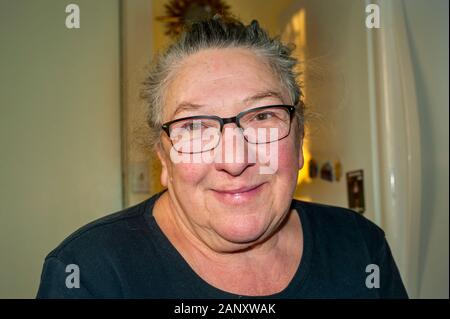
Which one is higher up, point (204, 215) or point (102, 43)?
point (102, 43)

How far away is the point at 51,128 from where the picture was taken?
0.87 m

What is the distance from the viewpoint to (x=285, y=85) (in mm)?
827

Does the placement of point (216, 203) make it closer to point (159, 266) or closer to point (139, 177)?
point (159, 266)

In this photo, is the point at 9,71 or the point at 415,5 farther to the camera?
the point at 415,5

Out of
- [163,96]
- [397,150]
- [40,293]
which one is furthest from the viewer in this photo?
[397,150]

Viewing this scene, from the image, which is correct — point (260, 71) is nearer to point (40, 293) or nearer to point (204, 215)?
point (204, 215)

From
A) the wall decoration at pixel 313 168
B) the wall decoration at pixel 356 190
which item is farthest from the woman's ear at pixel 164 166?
the wall decoration at pixel 313 168

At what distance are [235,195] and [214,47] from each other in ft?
0.82

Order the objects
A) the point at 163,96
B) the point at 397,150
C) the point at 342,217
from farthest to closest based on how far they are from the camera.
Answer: the point at 397,150, the point at 342,217, the point at 163,96

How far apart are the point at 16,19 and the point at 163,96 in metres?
0.30

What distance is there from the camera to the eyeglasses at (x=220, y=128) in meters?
0.73

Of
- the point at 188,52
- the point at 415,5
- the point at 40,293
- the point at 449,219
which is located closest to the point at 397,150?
the point at 449,219

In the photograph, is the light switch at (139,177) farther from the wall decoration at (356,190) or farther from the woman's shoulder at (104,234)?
the wall decoration at (356,190)

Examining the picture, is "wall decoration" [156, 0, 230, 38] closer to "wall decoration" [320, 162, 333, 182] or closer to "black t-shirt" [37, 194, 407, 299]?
"black t-shirt" [37, 194, 407, 299]
